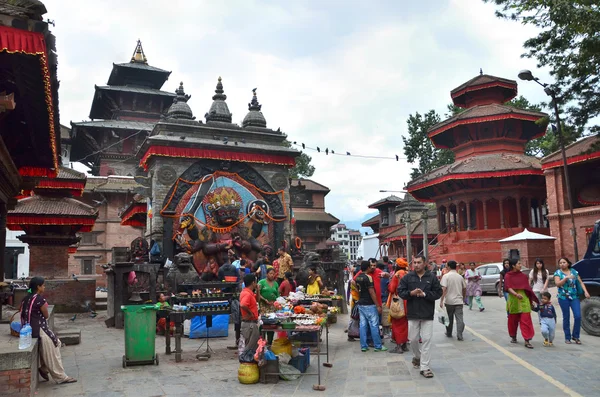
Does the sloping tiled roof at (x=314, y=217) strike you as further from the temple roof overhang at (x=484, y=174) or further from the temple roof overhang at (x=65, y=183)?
the temple roof overhang at (x=65, y=183)

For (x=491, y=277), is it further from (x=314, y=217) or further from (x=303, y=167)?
(x=303, y=167)

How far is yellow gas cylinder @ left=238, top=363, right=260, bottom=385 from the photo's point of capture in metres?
7.59

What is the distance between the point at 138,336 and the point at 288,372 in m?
2.85

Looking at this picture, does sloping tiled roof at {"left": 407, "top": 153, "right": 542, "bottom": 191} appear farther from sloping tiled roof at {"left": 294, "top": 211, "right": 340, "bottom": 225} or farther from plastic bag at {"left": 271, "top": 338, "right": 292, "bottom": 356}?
plastic bag at {"left": 271, "top": 338, "right": 292, "bottom": 356}

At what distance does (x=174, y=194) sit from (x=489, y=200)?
21.6m

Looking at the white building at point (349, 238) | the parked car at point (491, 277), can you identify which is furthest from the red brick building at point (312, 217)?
the white building at point (349, 238)

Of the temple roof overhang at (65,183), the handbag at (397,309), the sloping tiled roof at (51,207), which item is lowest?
the handbag at (397,309)

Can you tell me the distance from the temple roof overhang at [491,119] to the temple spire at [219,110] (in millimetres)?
18129

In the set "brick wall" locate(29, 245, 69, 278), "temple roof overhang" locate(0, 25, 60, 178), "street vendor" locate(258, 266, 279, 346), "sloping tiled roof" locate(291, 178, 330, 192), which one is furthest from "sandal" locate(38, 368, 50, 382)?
"sloping tiled roof" locate(291, 178, 330, 192)

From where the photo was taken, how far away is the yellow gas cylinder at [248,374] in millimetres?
7588

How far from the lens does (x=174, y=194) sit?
18.4 metres

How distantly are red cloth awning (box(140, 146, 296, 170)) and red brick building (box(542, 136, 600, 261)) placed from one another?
14.3 m

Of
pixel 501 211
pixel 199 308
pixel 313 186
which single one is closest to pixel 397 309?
pixel 199 308

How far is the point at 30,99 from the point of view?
327 inches
